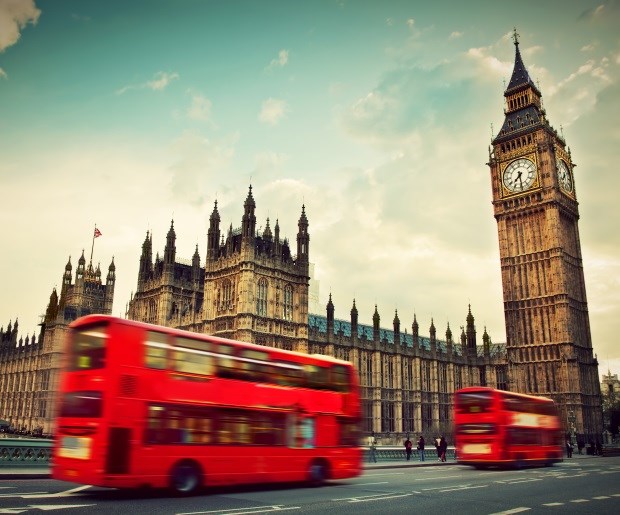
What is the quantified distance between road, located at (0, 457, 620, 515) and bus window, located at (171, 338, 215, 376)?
3389mm

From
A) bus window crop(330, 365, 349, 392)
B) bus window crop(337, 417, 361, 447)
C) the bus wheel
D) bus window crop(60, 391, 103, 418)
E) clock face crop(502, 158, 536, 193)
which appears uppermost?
clock face crop(502, 158, 536, 193)

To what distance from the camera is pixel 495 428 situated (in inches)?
1131

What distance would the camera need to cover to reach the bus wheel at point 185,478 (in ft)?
49.9

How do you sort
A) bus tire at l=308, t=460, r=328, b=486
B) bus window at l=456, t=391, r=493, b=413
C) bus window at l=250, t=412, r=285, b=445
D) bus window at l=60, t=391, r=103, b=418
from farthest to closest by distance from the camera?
bus window at l=456, t=391, r=493, b=413 → bus tire at l=308, t=460, r=328, b=486 → bus window at l=250, t=412, r=285, b=445 → bus window at l=60, t=391, r=103, b=418

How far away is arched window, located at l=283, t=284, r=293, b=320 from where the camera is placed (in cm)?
5609

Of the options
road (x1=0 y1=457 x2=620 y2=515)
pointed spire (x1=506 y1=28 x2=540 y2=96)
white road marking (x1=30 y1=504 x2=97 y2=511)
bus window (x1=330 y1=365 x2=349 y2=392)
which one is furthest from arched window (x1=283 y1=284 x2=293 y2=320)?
pointed spire (x1=506 y1=28 x2=540 y2=96)

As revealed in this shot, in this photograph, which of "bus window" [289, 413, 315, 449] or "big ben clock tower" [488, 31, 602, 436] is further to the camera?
"big ben clock tower" [488, 31, 602, 436]

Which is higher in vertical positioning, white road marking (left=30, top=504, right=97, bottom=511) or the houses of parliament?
the houses of parliament

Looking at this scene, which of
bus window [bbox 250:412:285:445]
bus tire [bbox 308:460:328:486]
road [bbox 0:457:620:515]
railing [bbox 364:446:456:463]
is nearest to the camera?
road [bbox 0:457:620:515]

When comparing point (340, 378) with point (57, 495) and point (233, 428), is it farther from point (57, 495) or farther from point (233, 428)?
point (57, 495)

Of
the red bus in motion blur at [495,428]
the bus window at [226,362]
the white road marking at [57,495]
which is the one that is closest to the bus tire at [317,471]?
the bus window at [226,362]

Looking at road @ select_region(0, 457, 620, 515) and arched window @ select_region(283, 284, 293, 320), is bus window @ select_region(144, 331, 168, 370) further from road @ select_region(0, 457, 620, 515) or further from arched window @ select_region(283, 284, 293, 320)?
arched window @ select_region(283, 284, 293, 320)

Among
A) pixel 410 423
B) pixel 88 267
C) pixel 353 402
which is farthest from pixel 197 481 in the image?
pixel 88 267

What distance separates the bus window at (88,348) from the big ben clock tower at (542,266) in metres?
67.8
